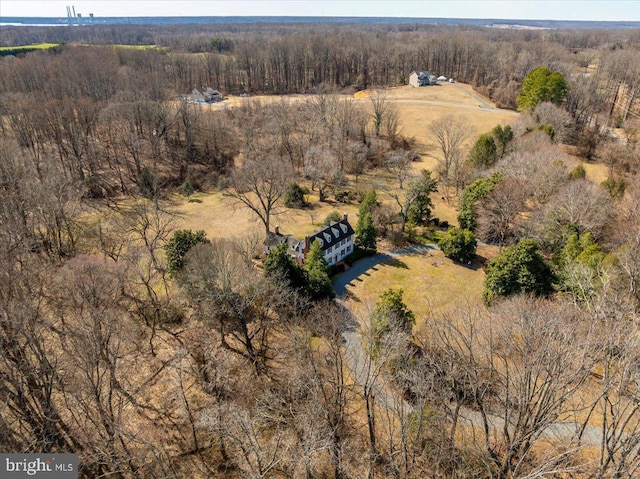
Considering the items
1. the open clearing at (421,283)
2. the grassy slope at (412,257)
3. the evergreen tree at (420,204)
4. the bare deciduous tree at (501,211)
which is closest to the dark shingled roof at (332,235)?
the open clearing at (421,283)

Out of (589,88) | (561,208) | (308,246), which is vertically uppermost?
(589,88)

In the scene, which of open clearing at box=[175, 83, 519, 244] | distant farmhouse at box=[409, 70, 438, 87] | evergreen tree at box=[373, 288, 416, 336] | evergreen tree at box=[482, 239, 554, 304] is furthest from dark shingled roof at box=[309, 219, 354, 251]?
distant farmhouse at box=[409, 70, 438, 87]

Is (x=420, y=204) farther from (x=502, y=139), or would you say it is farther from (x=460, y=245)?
(x=502, y=139)

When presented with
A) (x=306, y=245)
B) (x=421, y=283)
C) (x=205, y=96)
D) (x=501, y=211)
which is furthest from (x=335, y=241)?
(x=205, y=96)

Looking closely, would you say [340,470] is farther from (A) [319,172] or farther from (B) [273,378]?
(A) [319,172]

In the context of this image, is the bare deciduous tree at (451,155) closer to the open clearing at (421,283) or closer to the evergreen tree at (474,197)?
the evergreen tree at (474,197)

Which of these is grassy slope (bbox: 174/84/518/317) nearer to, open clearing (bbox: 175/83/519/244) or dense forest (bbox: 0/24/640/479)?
open clearing (bbox: 175/83/519/244)

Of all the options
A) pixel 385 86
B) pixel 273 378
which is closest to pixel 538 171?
pixel 273 378
